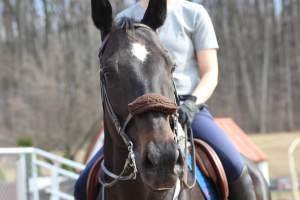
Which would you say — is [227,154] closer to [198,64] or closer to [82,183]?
[198,64]

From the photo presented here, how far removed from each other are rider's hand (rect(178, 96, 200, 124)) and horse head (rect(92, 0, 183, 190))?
398 millimetres

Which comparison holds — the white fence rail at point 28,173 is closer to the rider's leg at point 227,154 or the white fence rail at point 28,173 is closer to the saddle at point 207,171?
the saddle at point 207,171

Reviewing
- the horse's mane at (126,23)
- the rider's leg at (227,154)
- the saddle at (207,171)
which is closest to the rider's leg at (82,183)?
the saddle at (207,171)

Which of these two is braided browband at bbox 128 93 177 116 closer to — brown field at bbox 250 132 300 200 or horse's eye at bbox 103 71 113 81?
horse's eye at bbox 103 71 113 81

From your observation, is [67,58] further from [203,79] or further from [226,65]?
[203,79]

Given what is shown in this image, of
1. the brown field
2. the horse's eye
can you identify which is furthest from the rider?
the brown field

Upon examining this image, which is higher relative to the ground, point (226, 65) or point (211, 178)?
point (211, 178)

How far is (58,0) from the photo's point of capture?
47875 millimetres

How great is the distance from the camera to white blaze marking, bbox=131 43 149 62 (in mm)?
3260

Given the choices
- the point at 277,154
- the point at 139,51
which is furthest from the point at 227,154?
the point at 277,154

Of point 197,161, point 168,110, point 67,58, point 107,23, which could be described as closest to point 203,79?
point 197,161

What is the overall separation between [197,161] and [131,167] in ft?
2.90

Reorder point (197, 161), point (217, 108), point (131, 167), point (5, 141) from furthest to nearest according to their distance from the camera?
point (217, 108) → point (5, 141) → point (197, 161) → point (131, 167)

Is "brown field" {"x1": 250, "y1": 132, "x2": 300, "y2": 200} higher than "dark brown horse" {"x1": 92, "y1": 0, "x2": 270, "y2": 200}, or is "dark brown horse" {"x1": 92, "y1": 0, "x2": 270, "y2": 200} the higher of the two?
"dark brown horse" {"x1": 92, "y1": 0, "x2": 270, "y2": 200}
